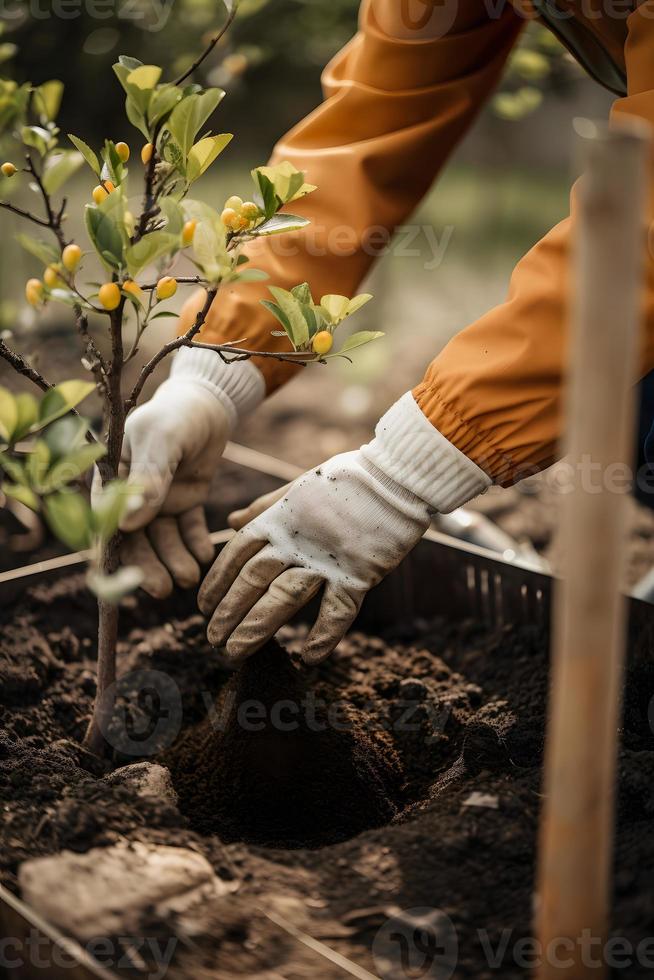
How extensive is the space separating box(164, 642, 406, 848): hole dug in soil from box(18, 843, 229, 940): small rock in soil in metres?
0.22

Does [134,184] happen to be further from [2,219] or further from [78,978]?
[78,978]

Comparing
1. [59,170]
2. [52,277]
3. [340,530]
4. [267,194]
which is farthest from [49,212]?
[340,530]

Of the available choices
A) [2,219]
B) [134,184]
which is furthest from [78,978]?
[134,184]

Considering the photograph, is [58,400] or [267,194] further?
[267,194]

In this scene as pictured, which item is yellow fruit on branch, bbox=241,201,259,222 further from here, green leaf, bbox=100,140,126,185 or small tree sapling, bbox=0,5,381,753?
green leaf, bbox=100,140,126,185

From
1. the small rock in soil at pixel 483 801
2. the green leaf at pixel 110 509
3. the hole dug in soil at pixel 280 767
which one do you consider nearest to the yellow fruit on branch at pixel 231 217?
the green leaf at pixel 110 509

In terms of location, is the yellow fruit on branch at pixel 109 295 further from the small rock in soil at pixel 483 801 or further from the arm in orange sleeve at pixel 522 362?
the small rock in soil at pixel 483 801

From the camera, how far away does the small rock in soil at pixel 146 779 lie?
130 cm

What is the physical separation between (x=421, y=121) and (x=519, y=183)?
430 cm

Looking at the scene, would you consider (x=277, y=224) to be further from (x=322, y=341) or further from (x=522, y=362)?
(x=522, y=362)

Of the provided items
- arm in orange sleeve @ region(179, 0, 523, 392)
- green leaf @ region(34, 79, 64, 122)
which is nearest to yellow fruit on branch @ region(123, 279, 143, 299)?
green leaf @ region(34, 79, 64, 122)

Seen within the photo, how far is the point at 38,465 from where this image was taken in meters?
0.85

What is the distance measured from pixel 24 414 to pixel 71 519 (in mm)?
164

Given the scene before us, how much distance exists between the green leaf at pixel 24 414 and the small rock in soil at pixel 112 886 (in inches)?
19.5
